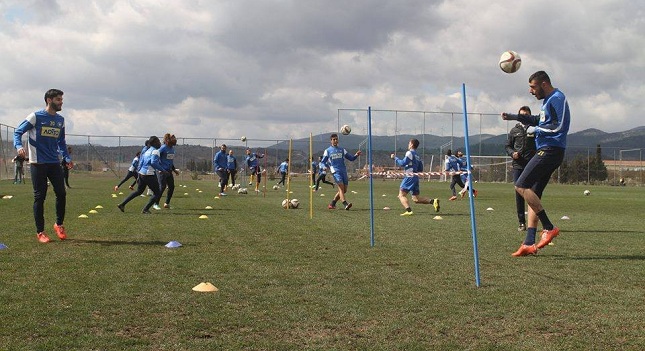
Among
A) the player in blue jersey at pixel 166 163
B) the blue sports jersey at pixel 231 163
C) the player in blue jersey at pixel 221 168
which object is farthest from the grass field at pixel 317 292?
the blue sports jersey at pixel 231 163

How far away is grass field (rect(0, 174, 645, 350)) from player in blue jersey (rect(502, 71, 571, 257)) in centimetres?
33

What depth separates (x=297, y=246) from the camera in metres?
8.77

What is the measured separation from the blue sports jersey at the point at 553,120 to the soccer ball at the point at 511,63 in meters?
0.54

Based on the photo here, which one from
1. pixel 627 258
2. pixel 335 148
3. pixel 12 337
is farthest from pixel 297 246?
pixel 335 148

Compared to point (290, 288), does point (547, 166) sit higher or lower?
higher

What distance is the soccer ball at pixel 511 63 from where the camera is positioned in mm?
7672

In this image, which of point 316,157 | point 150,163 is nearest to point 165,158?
point 150,163

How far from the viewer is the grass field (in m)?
4.10

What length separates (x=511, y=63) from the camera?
302 inches

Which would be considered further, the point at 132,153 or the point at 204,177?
the point at 132,153

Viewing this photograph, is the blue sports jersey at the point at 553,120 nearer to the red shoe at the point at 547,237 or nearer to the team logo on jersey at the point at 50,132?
the red shoe at the point at 547,237

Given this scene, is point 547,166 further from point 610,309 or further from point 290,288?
point 290,288

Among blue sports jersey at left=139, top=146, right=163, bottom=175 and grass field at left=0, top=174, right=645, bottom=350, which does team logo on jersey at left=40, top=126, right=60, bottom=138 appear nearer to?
grass field at left=0, top=174, right=645, bottom=350

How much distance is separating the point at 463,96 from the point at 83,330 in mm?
4033
